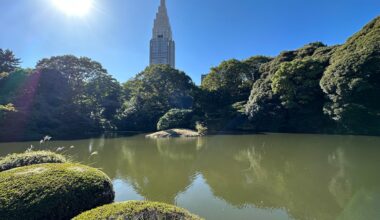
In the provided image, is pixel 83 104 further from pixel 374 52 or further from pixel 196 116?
pixel 374 52

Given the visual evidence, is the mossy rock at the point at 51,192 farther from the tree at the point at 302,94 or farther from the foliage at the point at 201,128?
the tree at the point at 302,94

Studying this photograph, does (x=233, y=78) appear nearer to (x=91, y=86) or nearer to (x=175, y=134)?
(x=175, y=134)

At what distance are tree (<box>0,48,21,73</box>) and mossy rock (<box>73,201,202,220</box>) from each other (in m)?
44.5

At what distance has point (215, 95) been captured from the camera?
3603cm

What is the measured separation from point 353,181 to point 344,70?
16595 mm

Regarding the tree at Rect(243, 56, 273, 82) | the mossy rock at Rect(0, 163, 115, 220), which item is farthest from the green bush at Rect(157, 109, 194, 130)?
the mossy rock at Rect(0, 163, 115, 220)

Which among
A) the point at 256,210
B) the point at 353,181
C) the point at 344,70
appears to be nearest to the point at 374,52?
the point at 344,70

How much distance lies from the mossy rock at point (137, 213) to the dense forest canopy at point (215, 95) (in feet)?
73.1

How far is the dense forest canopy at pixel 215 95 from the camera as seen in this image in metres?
21.9

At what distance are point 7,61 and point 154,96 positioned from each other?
24.1 metres

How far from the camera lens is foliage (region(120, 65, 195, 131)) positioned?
3581 cm

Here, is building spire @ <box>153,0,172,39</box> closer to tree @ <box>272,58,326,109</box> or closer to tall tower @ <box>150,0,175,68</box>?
tall tower @ <box>150,0,175,68</box>

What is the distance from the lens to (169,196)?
723 cm

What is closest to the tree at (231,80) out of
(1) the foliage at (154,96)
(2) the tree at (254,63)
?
(2) the tree at (254,63)
